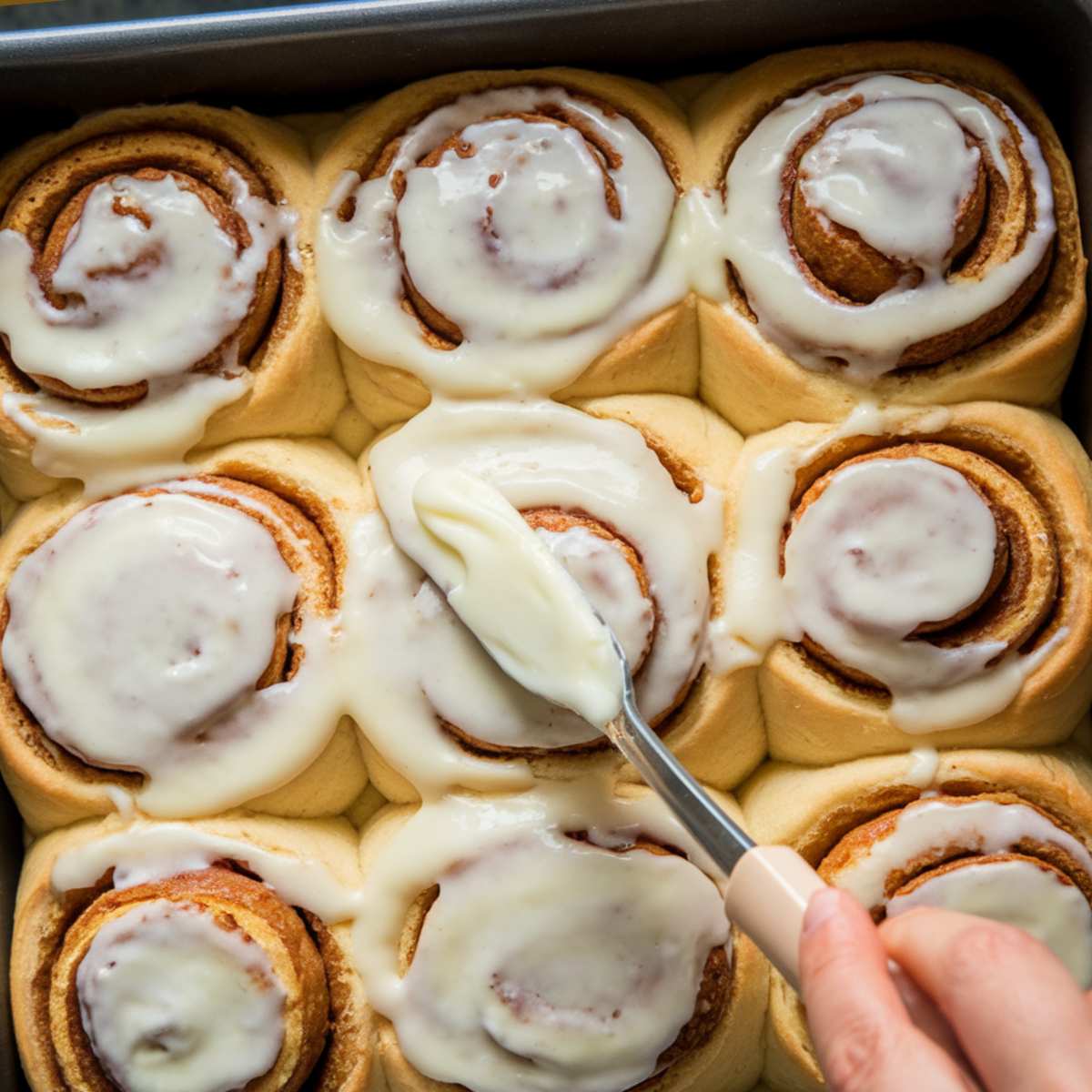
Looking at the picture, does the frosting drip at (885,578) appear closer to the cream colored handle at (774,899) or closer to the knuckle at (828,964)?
the cream colored handle at (774,899)

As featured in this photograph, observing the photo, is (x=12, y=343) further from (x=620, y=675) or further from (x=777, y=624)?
(x=777, y=624)

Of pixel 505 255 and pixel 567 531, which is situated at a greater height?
pixel 505 255

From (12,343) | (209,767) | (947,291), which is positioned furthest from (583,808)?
(12,343)

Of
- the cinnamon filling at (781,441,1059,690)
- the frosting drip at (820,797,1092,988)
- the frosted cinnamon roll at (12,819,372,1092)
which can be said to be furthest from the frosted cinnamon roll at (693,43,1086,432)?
the frosted cinnamon roll at (12,819,372,1092)

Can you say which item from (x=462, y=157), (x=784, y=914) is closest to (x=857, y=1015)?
(x=784, y=914)

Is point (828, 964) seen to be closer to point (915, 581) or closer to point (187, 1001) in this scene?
point (915, 581)

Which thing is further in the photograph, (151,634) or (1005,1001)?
(151,634)
